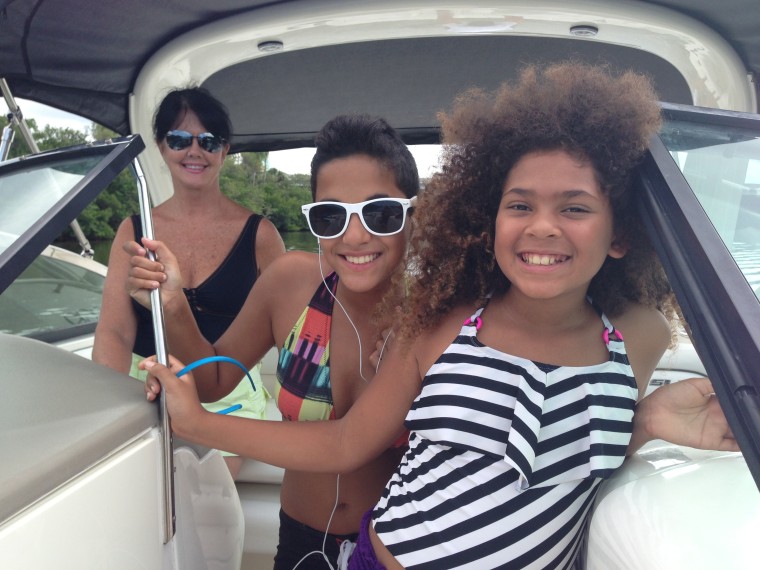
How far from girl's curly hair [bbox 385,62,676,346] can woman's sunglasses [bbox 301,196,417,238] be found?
0.19ft

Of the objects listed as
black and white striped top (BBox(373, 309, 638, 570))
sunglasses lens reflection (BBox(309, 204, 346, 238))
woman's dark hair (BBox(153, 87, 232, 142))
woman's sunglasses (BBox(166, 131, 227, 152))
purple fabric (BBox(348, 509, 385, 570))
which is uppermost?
woman's dark hair (BBox(153, 87, 232, 142))

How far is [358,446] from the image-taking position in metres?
1.30

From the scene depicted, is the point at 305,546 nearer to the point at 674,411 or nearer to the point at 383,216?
the point at 383,216

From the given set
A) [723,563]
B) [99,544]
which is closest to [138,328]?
[99,544]

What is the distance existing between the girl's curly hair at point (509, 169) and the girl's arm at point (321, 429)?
0.11 meters

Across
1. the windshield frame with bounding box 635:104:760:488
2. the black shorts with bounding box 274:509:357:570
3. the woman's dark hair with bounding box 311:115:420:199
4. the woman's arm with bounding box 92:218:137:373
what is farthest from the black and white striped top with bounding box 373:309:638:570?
the woman's arm with bounding box 92:218:137:373

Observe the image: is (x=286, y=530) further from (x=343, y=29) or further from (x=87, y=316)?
(x=87, y=316)

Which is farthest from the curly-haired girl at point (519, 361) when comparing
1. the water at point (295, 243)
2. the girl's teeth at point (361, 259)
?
the water at point (295, 243)

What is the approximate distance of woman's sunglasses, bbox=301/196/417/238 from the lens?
1.45m

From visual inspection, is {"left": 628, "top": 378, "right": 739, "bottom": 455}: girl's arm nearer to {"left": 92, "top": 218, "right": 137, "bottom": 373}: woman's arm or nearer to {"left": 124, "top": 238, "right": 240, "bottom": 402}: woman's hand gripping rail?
{"left": 124, "top": 238, "right": 240, "bottom": 402}: woman's hand gripping rail

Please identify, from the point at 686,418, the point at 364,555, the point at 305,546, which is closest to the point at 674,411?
the point at 686,418

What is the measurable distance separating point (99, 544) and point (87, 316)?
282 centimetres

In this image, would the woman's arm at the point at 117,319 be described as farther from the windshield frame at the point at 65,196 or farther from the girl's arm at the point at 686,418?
the girl's arm at the point at 686,418

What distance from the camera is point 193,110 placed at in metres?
2.38
